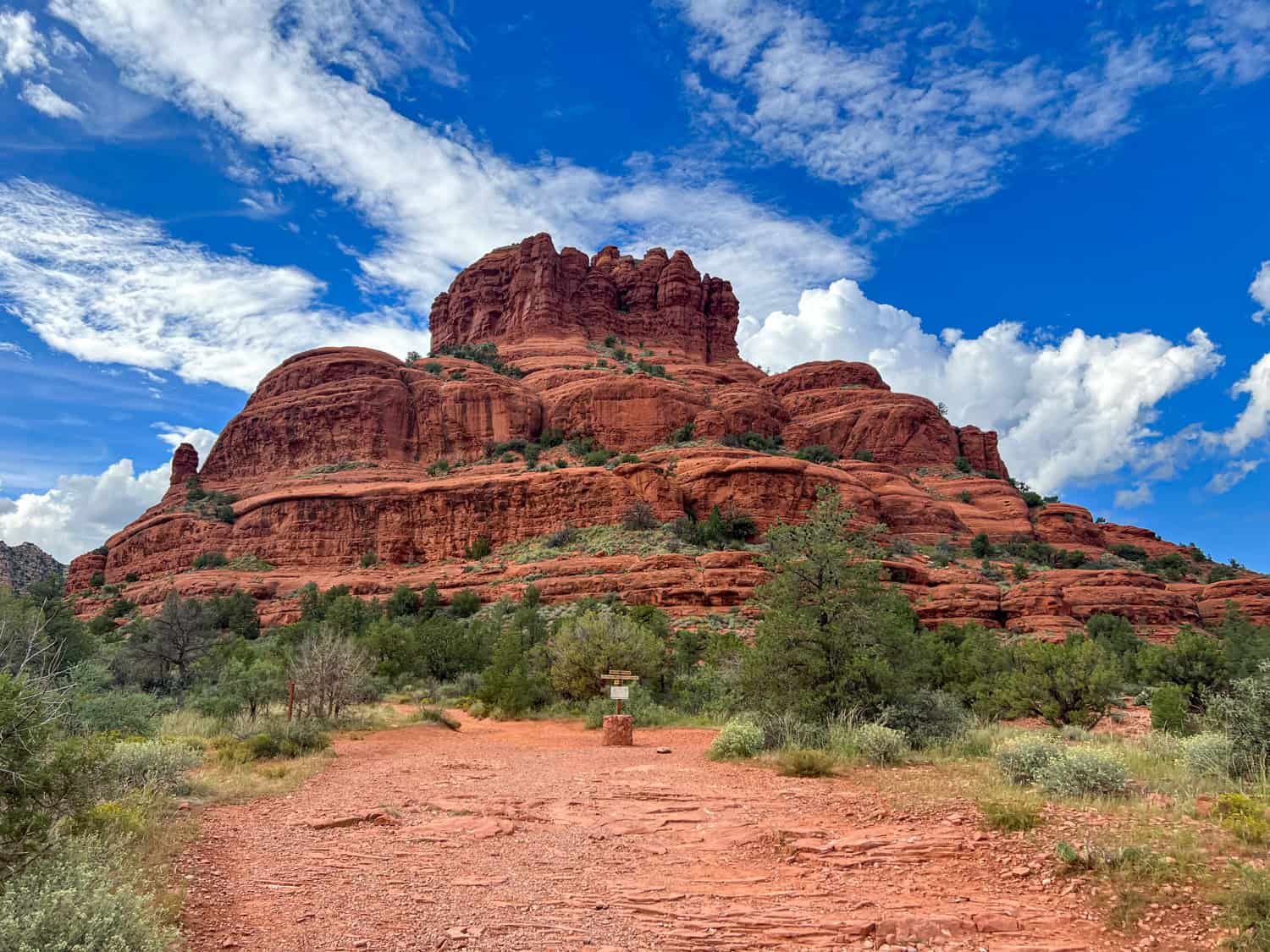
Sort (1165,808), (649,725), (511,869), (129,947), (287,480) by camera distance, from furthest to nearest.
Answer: (287,480), (649,725), (1165,808), (511,869), (129,947)

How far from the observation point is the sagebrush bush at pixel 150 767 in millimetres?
7785

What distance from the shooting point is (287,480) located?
61719 mm

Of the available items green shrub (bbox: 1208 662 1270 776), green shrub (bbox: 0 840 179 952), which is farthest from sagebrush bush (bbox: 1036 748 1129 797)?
green shrub (bbox: 0 840 179 952)

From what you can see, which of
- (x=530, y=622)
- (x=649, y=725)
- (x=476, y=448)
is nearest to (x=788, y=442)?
(x=476, y=448)

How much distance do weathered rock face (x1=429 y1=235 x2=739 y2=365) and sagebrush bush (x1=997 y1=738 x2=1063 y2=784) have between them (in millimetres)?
82506

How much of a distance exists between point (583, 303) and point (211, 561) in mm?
54958

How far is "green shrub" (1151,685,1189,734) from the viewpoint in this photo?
13620mm

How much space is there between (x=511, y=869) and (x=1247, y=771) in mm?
7629

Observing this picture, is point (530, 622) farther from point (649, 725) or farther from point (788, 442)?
point (788, 442)

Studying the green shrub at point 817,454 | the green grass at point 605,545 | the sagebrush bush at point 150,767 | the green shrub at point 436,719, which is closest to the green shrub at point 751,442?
the green shrub at point 817,454

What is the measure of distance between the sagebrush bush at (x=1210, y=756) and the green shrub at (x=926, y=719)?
3434 mm

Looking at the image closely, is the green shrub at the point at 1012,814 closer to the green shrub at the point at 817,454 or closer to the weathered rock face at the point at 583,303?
the green shrub at the point at 817,454

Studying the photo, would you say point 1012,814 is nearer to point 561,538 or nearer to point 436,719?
point 436,719

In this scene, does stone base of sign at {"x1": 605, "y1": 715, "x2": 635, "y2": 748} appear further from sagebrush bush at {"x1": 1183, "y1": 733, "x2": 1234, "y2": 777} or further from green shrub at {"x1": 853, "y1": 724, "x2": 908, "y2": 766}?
sagebrush bush at {"x1": 1183, "y1": 733, "x2": 1234, "y2": 777}
